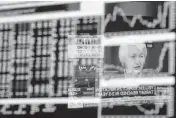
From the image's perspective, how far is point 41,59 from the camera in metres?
1.86

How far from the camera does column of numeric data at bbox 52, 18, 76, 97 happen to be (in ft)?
5.92

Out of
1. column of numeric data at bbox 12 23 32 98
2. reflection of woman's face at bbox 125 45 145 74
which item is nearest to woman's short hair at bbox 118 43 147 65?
reflection of woman's face at bbox 125 45 145 74

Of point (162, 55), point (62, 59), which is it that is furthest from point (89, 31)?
point (162, 55)

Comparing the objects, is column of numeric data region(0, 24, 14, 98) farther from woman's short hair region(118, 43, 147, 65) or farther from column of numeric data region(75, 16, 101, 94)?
woman's short hair region(118, 43, 147, 65)

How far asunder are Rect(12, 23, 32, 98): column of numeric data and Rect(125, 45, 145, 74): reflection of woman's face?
0.44 meters

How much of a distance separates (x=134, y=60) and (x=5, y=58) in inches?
22.8

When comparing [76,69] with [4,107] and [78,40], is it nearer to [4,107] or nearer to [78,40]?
[78,40]

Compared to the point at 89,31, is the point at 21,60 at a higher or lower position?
lower

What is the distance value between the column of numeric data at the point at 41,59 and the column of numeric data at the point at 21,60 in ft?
0.09

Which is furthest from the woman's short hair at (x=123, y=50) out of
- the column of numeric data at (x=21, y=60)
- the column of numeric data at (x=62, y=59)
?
the column of numeric data at (x=21, y=60)

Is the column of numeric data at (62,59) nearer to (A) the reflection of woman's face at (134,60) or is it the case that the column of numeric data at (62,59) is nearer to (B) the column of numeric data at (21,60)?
(B) the column of numeric data at (21,60)

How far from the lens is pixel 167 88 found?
5.51 feet

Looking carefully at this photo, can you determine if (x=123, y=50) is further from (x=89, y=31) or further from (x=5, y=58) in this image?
(x=5, y=58)

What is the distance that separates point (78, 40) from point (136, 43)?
9.7 inches
